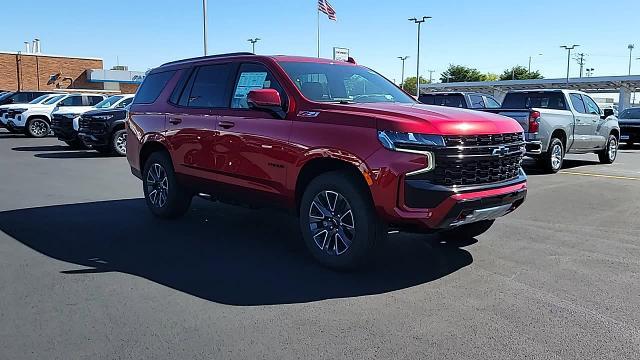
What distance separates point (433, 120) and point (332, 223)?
1285 millimetres

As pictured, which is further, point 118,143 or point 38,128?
point 38,128

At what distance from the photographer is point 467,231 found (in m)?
6.02

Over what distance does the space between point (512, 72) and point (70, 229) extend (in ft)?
370

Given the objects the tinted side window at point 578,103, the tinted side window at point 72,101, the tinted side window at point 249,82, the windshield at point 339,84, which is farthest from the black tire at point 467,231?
the tinted side window at point 72,101

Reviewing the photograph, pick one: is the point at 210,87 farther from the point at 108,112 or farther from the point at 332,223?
the point at 108,112

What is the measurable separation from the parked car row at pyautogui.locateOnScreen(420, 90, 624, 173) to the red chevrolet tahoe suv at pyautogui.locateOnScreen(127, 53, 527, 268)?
20.8 feet

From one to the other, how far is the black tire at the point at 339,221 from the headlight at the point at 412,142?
19.7 inches

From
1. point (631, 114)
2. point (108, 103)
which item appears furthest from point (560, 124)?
point (108, 103)

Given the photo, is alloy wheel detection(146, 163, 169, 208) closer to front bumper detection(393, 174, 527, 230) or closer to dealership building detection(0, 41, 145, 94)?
front bumper detection(393, 174, 527, 230)

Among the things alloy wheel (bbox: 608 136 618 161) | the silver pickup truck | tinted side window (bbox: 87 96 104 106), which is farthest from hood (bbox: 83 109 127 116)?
alloy wheel (bbox: 608 136 618 161)

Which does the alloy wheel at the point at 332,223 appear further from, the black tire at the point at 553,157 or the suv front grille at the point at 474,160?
the black tire at the point at 553,157

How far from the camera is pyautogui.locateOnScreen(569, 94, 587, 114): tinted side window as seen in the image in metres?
13.2

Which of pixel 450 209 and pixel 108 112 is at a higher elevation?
pixel 108 112

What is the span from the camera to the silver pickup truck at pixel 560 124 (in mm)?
11672
